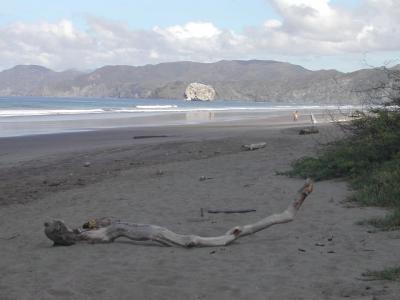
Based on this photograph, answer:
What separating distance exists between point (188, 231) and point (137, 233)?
896 millimetres

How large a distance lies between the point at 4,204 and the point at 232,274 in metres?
5.92

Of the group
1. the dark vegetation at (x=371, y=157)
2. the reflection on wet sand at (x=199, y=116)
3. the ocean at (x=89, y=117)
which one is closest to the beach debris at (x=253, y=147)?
the dark vegetation at (x=371, y=157)

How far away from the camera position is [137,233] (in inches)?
251

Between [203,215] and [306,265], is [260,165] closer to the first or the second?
[203,215]

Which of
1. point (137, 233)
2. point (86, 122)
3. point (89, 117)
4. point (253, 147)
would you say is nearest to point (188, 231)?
point (137, 233)

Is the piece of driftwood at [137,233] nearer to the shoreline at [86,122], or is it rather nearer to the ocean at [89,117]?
the shoreline at [86,122]

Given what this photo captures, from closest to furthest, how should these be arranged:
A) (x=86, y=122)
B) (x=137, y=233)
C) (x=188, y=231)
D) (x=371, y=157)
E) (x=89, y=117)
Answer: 1. (x=137, y=233)
2. (x=188, y=231)
3. (x=371, y=157)
4. (x=86, y=122)
5. (x=89, y=117)

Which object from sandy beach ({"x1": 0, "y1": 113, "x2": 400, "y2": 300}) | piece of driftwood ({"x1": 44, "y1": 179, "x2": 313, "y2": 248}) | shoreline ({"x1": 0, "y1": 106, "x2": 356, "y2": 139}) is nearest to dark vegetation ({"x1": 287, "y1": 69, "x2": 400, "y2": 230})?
sandy beach ({"x1": 0, "y1": 113, "x2": 400, "y2": 300})

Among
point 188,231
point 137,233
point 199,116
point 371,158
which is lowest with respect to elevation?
point 199,116

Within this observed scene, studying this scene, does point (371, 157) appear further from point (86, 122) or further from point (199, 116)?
point (199, 116)

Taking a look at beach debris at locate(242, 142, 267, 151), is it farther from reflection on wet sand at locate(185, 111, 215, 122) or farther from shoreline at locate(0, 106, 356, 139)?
reflection on wet sand at locate(185, 111, 215, 122)

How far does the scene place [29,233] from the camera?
24.4ft

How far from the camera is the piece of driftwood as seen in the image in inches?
245

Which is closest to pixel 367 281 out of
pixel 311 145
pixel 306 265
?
pixel 306 265
